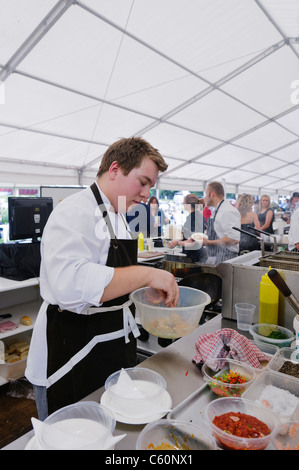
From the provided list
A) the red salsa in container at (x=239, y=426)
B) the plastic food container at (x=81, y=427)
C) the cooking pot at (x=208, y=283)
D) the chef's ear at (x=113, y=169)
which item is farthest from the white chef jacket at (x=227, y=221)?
the plastic food container at (x=81, y=427)

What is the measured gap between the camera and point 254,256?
85.3 inches

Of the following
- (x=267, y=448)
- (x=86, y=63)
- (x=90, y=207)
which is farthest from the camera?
(x=86, y=63)

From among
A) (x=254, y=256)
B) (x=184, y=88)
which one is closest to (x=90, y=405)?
(x=254, y=256)

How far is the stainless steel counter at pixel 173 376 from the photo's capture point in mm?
765

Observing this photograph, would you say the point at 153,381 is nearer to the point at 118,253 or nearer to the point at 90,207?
the point at 118,253

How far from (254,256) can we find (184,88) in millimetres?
→ 4460

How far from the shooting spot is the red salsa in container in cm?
72

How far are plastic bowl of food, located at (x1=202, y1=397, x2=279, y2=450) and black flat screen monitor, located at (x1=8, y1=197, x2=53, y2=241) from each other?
2723 mm

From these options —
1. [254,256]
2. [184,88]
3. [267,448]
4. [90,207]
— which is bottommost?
[267,448]

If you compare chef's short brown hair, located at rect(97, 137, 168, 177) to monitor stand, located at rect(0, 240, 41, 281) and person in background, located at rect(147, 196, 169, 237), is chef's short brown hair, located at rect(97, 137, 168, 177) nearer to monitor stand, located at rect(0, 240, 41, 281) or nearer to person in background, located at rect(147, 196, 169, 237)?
monitor stand, located at rect(0, 240, 41, 281)

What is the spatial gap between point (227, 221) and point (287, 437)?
2.75 meters

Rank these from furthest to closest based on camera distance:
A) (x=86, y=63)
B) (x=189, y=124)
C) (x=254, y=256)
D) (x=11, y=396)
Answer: (x=189, y=124), (x=86, y=63), (x=11, y=396), (x=254, y=256)

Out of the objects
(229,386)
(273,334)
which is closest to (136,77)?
(273,334)

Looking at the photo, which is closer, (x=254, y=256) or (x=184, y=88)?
(x=254, y=256)
